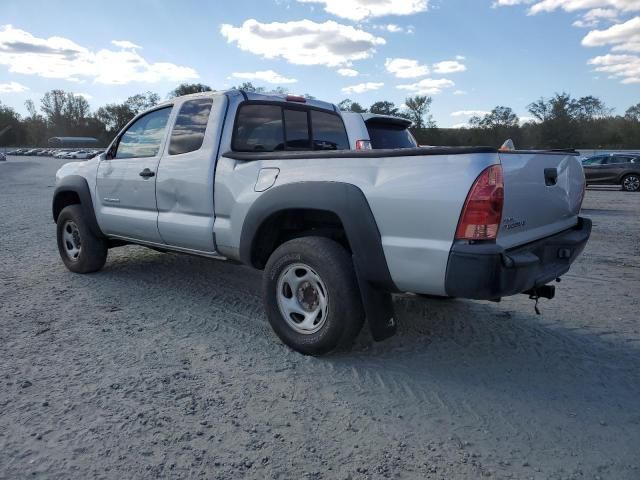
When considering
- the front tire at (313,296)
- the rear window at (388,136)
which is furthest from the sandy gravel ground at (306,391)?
the rear window at (388,136)

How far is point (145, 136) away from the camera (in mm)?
5309

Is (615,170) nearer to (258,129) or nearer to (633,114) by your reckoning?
(258,129)

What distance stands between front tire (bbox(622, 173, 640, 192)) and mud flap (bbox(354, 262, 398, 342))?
64.5ft

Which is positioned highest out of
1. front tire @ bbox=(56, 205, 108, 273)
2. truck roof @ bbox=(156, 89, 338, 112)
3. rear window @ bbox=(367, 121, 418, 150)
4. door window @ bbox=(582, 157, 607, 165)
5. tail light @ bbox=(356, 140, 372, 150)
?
truck roof @ bbox=(156, 89, 338, 112)

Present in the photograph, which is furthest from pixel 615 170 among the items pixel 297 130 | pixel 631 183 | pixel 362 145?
pixel 297 130

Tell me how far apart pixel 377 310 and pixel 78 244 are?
4222 millimetres

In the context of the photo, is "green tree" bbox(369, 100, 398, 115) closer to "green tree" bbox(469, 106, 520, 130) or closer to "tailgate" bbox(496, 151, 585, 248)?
"green tree" bbox(469, 106, 520, 130)

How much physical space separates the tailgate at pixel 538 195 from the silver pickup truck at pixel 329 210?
0.01 meters

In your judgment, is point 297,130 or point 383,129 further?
point 383,129

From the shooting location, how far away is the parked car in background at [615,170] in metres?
19.6

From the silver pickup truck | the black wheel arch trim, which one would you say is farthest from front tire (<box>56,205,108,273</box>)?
the black wheel arch trim

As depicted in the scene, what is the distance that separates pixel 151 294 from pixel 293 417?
2.85 m

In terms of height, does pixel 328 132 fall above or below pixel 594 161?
above

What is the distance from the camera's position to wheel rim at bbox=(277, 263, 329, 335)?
12.1 feet
